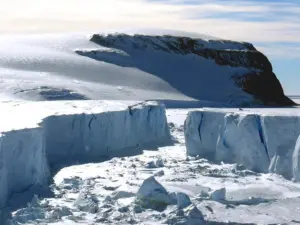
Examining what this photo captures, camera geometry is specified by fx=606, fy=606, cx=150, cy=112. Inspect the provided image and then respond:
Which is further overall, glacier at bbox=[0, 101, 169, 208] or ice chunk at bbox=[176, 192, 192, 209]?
glacier at bbox=[0, 101, 169, 208]

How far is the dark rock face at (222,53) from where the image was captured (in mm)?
46016

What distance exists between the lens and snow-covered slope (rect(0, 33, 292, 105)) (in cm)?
3562

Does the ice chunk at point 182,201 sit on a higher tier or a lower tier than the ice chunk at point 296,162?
lower

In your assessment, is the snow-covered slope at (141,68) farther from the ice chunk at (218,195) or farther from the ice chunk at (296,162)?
the ice chunk at (218,195)

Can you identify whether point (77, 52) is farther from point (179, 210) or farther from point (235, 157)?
point (179, 210)

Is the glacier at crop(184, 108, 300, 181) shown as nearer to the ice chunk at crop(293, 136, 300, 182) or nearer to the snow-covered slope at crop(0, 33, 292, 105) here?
the ice chunk at crop(293, 136, 300, 182)

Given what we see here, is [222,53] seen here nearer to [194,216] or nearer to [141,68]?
[141,68]

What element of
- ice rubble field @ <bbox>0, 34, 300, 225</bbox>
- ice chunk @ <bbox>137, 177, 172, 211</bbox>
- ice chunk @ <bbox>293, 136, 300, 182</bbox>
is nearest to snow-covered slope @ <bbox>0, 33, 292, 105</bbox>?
ice rubble field @ <bbox>0, 34, 300, 225</bbox>

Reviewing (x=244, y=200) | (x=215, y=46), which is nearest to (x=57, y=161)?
(x=244, y=200)

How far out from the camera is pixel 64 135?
49.7 feet

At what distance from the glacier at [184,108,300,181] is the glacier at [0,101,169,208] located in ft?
8.18

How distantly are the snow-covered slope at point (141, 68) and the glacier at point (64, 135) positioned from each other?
41.7ft

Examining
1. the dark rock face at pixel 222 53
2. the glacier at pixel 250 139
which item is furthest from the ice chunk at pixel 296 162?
the dark rock face at pixel 222 53

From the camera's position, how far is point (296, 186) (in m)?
11.9
